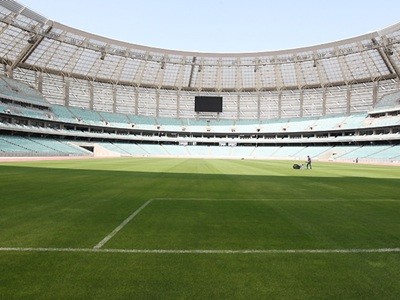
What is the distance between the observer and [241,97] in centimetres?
9294

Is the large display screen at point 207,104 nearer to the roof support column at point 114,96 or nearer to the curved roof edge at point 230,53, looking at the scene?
the curved roof edge at point 230,53

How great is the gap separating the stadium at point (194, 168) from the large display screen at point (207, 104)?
0.96ft

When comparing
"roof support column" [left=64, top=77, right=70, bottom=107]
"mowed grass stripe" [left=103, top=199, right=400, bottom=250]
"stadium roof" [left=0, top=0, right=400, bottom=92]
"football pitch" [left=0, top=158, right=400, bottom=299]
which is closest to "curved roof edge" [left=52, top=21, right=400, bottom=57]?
"stadium roof" [left=0, top=0, right=400, bottom=92]

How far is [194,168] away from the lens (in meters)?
32.0

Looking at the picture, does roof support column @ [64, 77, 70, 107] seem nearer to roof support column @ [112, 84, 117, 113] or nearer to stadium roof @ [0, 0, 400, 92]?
stadium roof @ [0, 0, 400, 92]

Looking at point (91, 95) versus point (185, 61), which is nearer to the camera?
point (185, 61)

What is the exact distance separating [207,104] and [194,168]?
198 ft

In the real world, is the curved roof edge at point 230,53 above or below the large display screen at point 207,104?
above

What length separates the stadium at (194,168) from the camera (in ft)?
15.4

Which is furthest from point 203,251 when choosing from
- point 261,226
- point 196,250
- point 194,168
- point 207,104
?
point 207,104

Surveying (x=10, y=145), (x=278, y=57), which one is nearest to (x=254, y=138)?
(x=278, y=57)

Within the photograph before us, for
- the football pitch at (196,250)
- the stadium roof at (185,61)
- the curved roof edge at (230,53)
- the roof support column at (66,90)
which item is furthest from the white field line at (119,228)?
the roof support column at (66,90)

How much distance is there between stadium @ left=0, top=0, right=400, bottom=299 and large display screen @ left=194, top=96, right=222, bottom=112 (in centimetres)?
29

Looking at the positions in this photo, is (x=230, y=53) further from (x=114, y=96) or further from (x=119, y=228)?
(x=119, y=228)
